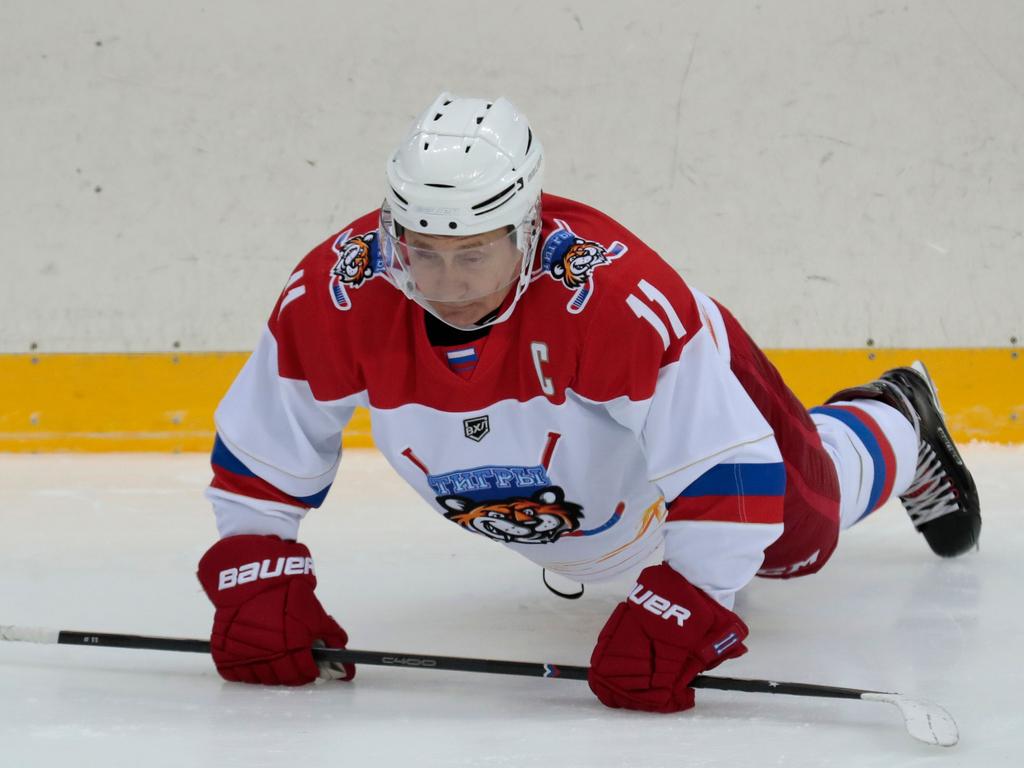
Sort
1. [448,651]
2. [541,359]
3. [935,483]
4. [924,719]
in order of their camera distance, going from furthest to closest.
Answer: [935,483]
[448,651]
[541,359]
[924,719]

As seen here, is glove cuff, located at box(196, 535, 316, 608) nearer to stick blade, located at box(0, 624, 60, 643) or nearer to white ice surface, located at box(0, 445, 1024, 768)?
white ice surface, located at box(0, 445, 1024, 768)

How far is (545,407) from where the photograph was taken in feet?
5.28

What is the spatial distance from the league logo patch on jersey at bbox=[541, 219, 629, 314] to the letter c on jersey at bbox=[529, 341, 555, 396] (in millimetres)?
59

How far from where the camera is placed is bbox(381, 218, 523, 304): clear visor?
4.93ft

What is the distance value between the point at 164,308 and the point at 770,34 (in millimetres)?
1819

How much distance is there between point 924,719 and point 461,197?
0.80 meters

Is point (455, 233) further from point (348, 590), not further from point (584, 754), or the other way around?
point (348, 590)

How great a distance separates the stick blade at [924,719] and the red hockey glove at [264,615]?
694 millimetres

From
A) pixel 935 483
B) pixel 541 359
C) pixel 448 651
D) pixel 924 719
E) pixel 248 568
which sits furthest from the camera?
pixel 935 483

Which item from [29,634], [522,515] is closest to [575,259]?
[522,515]

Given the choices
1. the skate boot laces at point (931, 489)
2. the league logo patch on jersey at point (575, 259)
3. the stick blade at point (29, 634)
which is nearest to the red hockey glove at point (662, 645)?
the league logo patch on jersey at point (575, 259)

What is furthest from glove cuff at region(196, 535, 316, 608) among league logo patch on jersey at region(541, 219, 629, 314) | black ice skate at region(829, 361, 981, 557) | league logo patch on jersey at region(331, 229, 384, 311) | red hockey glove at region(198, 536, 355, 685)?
black ice skate at region(829, 361, 981, 557)

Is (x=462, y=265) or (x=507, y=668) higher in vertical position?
(x=462, y=265)

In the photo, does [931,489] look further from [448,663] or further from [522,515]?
[448,663]
